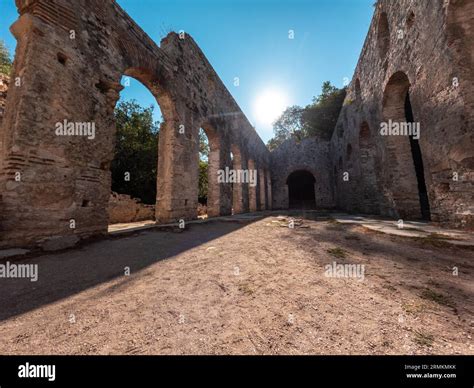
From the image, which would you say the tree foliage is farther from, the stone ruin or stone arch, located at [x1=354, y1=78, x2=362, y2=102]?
the stone ruin

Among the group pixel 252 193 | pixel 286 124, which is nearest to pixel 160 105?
pixel 252 193

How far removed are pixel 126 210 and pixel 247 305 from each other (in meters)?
9.44

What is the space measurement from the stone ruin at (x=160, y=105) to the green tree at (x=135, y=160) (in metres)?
5.72

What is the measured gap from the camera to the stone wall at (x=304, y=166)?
19.6 meters

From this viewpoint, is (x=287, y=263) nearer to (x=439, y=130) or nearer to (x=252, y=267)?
(x=252, y=267)

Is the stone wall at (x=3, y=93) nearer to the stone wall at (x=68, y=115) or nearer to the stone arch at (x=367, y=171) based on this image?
the stone wall at (x=68, y=115)

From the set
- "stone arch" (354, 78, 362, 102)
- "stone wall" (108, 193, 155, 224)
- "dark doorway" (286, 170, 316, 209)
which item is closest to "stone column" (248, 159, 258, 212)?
"stone wall" (108, 193, 155, 224)

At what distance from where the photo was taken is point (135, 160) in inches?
496

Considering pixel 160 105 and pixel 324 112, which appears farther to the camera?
pixel 324 112

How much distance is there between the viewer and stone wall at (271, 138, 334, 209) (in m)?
19.6

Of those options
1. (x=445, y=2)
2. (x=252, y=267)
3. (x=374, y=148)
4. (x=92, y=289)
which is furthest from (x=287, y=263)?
(x=374, y=148)

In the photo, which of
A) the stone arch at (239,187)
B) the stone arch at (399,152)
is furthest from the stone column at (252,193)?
the stone arch at (399,152)

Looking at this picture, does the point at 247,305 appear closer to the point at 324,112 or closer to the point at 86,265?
the point at 86,265

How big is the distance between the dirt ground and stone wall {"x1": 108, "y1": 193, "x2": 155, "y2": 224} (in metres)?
6.63
